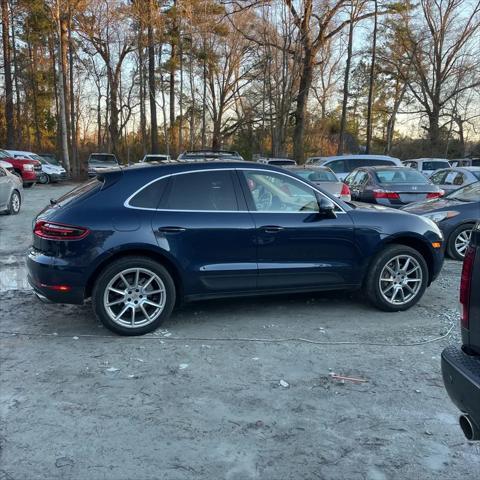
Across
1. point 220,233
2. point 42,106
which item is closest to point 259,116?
point 42,106

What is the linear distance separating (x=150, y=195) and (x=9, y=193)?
31.9 ft

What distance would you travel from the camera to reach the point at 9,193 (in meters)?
13.2

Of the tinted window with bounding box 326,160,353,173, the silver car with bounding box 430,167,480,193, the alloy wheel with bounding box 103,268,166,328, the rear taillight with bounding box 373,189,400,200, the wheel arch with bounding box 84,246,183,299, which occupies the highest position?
the tinted window with bounding box 326,160,353,173

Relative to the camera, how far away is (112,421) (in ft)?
11.0

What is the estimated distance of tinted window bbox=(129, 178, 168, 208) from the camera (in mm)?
4902

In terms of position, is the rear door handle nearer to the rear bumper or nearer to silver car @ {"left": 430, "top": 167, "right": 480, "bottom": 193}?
the rear bumper

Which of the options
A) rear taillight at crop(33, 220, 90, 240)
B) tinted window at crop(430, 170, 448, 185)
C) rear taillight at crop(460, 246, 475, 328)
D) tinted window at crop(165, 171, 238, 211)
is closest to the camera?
rear taillight at crop(460, 246, 475, 328)

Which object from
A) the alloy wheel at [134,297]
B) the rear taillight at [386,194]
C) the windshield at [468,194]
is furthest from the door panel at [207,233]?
the rear taillight at [386,194]

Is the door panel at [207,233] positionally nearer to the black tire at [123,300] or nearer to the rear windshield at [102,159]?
the black tire at [123,300]

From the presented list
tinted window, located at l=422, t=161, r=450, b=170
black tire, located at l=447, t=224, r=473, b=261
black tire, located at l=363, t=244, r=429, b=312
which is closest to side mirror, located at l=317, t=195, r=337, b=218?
black tire, located at l=363, t=244, r=429, b=312

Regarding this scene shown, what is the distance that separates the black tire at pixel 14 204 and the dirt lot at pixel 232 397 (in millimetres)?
8539

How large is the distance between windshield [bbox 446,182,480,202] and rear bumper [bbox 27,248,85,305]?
6777mm

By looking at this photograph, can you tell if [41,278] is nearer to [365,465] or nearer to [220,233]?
[220,233]

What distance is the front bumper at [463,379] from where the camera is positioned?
7.84 feet
